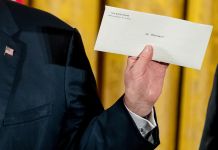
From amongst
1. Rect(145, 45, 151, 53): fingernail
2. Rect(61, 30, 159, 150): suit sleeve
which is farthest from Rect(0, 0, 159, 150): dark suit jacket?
Rect(145, 45, 151, 53): fingernail

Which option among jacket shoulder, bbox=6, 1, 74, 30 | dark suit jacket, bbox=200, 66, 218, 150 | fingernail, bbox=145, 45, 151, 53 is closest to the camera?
fingernail, bbox=145, 45, 151, 53

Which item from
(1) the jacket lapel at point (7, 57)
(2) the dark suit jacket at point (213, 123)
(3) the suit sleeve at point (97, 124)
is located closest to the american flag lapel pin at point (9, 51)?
(1) the jacket lapel at point (7, 57)

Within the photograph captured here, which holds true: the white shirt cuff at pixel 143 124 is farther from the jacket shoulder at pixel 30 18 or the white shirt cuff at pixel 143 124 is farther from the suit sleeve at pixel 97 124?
A: the jacket shoulder at pixel 30 18

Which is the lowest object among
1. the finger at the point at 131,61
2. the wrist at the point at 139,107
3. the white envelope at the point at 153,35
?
the wrist at the point at 139,107

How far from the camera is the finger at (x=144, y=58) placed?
656 mm

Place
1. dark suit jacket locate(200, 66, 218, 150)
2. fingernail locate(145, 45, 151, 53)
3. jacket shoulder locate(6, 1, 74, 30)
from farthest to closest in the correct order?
dark suit jacket locate(200, 66, 218, 150), jacket shoulder locate(6, 1, 74, 30), fingernail locate(145, 45, 151, 53)

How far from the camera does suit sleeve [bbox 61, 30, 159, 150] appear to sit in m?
0.68

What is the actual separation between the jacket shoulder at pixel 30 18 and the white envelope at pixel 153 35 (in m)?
0.15

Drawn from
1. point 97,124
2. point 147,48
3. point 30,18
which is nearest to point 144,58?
point 147,48

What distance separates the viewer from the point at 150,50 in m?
0.66

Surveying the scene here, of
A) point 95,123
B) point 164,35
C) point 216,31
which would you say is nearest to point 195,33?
point 164,35

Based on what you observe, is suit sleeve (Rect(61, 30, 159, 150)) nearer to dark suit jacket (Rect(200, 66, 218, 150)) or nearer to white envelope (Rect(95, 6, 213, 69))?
white envelope (Rect(95, 6, 213, 69))

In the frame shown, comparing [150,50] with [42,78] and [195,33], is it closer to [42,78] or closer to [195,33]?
[195,33]

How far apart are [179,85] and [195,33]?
43 centimetres
